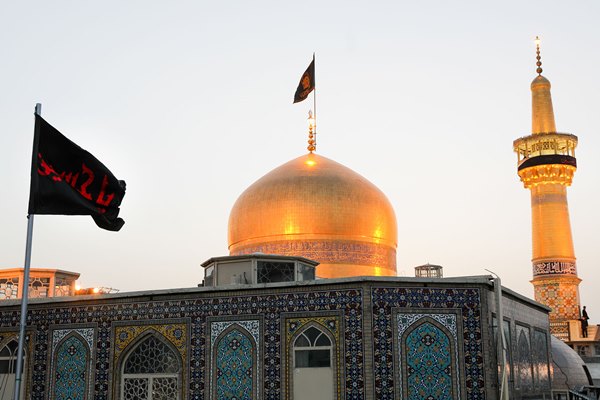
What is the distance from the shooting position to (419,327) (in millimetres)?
12789

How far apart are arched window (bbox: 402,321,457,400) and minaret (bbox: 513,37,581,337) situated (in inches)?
666

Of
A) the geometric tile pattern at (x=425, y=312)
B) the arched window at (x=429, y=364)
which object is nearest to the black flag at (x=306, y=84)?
the geometric tile pattern at (x=425, y=312)

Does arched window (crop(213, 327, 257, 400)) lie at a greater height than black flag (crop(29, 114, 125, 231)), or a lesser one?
lesser

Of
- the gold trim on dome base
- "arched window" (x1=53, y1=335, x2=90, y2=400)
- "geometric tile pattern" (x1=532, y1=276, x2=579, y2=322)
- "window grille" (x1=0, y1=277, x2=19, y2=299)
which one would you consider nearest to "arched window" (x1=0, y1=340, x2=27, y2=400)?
"arched window" (x1=53, y1=335, x2=90, y2=400)

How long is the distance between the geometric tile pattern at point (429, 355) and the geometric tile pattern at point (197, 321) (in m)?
0.69

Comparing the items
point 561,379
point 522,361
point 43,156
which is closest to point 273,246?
point 561,379

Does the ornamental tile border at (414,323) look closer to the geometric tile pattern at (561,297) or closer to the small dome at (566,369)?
the small dome at (566,369)

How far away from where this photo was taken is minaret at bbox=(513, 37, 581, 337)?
93.2 ft

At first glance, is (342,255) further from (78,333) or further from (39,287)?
(78,333)

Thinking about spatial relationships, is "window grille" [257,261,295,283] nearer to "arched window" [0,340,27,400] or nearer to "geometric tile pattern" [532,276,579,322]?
"arched window" [0,340,27,400]

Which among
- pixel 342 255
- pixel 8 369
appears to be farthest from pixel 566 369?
pixel 8 369

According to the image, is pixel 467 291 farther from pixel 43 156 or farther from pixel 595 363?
pixel 595 363

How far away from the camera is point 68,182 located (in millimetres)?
9695

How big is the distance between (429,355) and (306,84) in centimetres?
1245
